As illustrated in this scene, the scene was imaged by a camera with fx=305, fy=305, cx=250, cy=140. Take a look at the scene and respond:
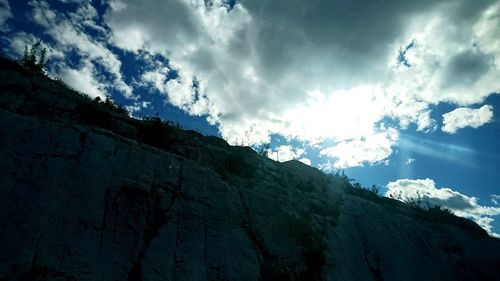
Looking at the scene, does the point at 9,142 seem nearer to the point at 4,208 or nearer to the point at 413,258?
the point at 4,208

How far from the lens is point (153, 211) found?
13375 millimetres

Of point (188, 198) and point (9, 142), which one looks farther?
point (188, 198)

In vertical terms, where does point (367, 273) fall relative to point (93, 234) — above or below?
below

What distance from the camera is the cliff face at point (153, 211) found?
10.8 meters

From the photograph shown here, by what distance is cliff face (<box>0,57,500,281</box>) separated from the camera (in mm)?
10805

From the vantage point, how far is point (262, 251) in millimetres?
14977

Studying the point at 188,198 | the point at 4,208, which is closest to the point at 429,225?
the point at 188,198

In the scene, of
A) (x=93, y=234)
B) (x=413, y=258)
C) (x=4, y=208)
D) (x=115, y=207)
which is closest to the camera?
(x=4, y=208)

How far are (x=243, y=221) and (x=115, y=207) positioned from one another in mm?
6222

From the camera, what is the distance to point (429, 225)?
89.3 feet

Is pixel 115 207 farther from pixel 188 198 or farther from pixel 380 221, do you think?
pixel 380 221

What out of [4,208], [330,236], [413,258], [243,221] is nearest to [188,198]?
[243,221]

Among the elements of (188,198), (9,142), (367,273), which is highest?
(9,142)

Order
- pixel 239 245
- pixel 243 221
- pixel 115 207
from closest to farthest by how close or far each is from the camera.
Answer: pixel 115 207, pixel 239 245, pixel 243 221
